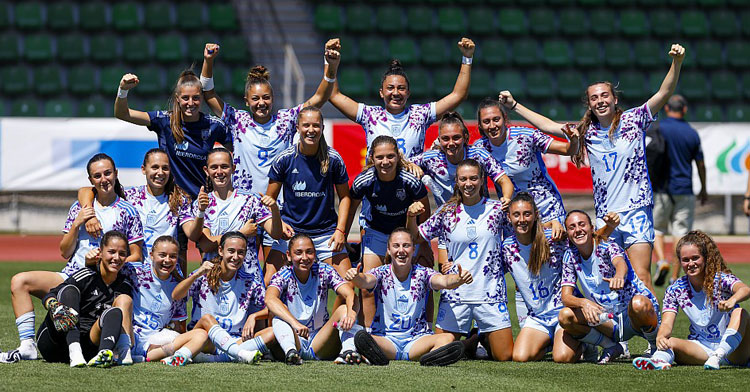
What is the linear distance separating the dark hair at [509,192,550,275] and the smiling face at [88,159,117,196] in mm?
2899

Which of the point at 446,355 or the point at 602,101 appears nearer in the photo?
the point at 446,355

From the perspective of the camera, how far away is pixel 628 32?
66.7 ft

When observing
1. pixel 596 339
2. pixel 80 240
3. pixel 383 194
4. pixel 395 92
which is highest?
pixel 395 92

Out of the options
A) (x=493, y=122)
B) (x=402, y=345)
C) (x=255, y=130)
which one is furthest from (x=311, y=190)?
(x=493, y=122)

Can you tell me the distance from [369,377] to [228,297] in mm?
1434

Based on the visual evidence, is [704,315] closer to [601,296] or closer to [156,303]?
[601,296]

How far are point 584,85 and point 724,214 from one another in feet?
14.2

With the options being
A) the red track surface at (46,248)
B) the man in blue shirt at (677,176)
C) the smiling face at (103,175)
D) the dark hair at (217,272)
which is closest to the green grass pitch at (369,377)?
the dark hair at (217,272)

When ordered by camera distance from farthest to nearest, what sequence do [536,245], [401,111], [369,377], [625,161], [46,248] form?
[46,248] → [401,111] → [625,161] → [536,245] → [369,377]

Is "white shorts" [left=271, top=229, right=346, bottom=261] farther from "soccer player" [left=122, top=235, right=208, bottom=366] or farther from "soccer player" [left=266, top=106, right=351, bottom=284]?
"soccer player" [left=122, top=235, right=208, bottom=366]

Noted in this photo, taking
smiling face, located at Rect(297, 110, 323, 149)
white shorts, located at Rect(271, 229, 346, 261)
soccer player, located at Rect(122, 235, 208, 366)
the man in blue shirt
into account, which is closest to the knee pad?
white shorts, located at Rect(271, 229, 346, 261)

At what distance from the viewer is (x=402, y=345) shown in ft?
21.7

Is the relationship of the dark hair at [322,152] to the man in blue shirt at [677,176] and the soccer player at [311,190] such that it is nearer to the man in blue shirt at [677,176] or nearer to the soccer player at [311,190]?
the soccer player at [311,190]

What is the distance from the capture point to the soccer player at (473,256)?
677 centimetres
